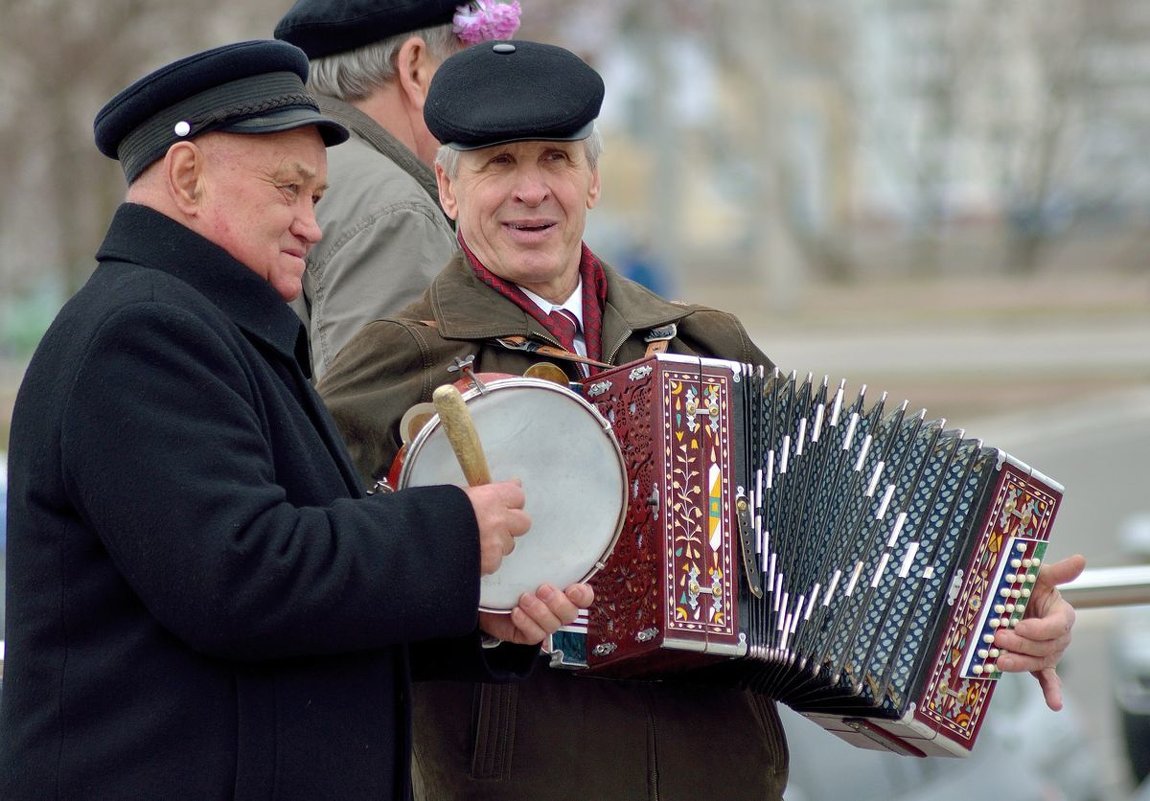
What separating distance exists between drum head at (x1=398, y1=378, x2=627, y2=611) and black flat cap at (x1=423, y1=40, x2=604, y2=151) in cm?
53

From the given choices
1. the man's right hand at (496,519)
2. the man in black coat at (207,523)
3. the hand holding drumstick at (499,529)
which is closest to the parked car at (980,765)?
the hand holding drumstick at (499,529)

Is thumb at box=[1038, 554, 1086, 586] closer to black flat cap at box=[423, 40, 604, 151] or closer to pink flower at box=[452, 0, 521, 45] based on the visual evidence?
black flat cap at box=[423, 40, 604, 151]

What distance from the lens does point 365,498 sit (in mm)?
2199

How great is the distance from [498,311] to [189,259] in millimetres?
701

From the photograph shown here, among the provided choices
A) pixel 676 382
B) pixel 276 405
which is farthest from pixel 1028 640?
pixel 276 405

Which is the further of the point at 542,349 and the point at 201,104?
the point at 542,349

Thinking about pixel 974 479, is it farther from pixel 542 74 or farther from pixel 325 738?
pixel 325 738

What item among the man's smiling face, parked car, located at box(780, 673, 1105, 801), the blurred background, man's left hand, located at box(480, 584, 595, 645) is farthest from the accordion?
the blurred background

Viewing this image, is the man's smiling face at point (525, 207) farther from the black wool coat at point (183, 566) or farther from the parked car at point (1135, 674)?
the parked car at point (1135, 674)

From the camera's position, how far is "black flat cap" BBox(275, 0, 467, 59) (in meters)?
3.22

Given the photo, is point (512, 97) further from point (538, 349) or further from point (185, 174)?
point (185, 174)

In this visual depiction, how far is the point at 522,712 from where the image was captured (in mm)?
2678

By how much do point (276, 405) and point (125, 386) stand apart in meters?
0.24

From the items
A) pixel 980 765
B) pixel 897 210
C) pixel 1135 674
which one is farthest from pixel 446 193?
pixel 897 210
